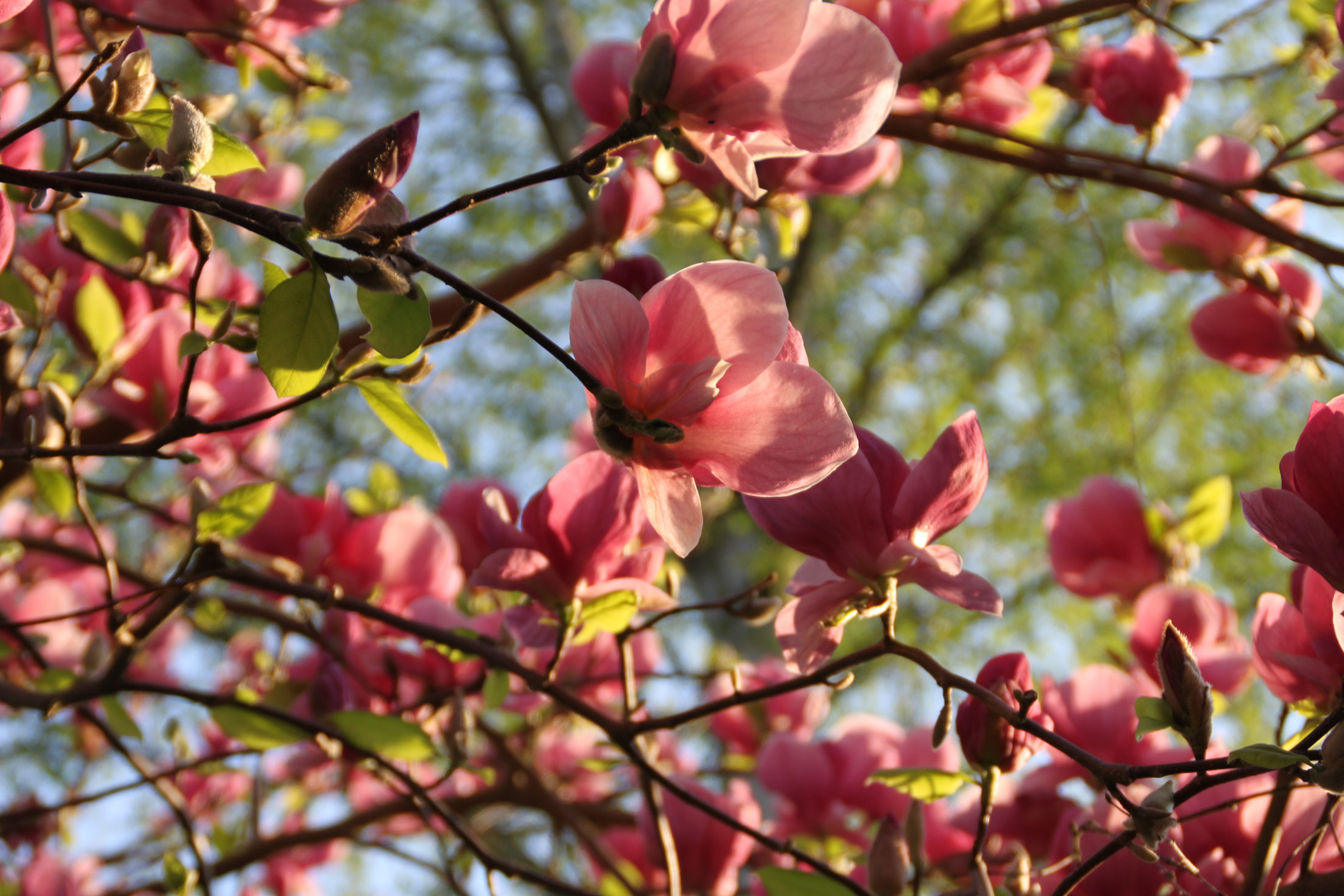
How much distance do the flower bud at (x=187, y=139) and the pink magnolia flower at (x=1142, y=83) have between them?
77cm

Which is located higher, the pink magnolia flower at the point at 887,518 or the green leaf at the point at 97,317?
the green leaf at the point at 97,317

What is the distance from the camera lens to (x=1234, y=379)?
3.35 m

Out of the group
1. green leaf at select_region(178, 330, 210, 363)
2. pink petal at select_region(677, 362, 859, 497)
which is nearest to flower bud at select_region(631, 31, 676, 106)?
pink petal at select_region(677, 362, 859, 497)

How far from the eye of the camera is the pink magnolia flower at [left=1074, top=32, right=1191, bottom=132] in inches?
33.4

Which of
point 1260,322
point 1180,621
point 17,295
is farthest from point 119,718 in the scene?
point 1260,322

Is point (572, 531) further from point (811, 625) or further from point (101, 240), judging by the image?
point (101, 240)

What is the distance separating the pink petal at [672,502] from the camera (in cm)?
38

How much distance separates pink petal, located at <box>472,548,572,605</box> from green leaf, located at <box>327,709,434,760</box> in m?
0.10

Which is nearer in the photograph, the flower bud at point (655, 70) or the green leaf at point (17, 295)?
the flower bud at point (655, 70)

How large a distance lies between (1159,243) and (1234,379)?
9.42 feet

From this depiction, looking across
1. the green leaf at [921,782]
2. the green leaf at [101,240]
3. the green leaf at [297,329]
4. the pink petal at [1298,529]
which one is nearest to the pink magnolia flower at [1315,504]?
the pink petal at [1298,529]

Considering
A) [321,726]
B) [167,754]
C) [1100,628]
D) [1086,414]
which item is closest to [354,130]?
[167,754]

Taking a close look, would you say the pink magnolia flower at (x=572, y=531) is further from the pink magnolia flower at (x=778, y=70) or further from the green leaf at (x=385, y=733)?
the pink magnolia flower at (x=778, y=70)

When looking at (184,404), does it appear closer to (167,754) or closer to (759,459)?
(759,459)
